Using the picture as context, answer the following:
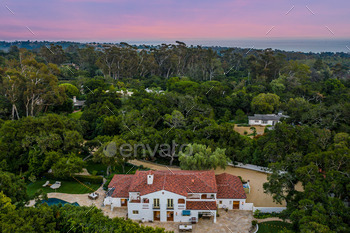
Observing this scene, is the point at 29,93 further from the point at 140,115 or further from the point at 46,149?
the point at 140,115

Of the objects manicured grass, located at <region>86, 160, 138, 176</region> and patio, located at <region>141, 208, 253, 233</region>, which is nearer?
patio, located at <region>141, 208, 253, 233</region>

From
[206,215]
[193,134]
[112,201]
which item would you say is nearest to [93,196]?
[112,201]

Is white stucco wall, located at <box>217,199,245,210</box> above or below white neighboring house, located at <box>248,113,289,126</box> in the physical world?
below

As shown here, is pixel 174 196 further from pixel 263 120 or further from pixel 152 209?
pixel 263 120

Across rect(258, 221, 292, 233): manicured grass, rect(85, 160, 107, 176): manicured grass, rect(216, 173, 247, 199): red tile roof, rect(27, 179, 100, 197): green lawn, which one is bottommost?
rect(27, 179, 100, 197): green lawn

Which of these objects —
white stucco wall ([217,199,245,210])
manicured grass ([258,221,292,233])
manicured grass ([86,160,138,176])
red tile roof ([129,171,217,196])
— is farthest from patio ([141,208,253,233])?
manicured grass ([86,160,138,176])

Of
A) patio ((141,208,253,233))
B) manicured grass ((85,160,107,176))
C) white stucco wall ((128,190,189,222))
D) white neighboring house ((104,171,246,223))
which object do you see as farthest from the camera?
manicured grass ((85,160,107,176))

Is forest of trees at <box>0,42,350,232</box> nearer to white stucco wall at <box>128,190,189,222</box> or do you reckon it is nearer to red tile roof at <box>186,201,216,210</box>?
white stucco wall at <box>128,190,189,222</box>

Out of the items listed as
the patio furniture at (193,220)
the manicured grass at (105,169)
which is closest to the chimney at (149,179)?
the patio furniture at (193,220)

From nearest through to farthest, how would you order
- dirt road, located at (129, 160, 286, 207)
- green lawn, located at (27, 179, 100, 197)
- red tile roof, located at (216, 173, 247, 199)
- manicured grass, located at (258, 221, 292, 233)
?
1. manicured grass, located at (258, 221, 292, 233)
2. red tile roof, located at (216, 173, 247, 199)
3. dirt road, located at (129, 160, 286, 207)
4. green lawn, located at (27, 179, 100, 197)
